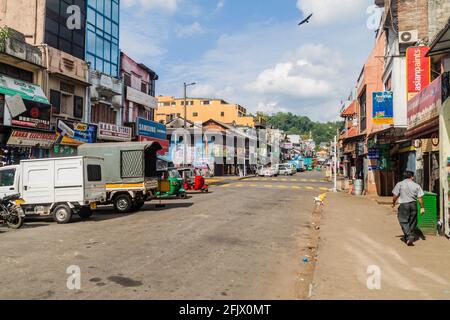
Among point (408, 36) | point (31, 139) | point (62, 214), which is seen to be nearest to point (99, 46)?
point (31, 139)

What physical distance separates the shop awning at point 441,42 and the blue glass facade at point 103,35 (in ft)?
73.7

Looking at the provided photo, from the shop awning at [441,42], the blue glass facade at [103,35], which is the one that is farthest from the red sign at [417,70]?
the blue glass facade at [103,35]

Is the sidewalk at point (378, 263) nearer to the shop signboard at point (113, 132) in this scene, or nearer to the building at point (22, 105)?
the building at point (22, 105)

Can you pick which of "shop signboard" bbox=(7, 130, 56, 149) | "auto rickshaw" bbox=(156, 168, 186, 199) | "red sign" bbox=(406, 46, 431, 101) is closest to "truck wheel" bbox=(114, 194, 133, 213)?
"auto rickshaw" bbox=(156, 168, 186, 199)

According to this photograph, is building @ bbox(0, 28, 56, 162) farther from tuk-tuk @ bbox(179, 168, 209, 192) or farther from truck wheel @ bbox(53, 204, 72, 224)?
tuk-tuk @ bbox(179, 168, 209, 192)

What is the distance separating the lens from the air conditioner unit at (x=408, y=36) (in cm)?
1855

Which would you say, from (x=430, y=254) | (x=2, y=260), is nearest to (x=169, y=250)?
(x=2, y=260)

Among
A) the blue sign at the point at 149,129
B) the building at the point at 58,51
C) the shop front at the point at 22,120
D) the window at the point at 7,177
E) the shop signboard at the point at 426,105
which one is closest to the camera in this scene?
the shop signboard at the point at 426,105

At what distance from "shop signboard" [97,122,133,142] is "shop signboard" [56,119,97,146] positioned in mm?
500

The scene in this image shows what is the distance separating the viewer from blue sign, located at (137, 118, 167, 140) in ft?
111

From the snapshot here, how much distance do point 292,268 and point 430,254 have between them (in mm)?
3337
